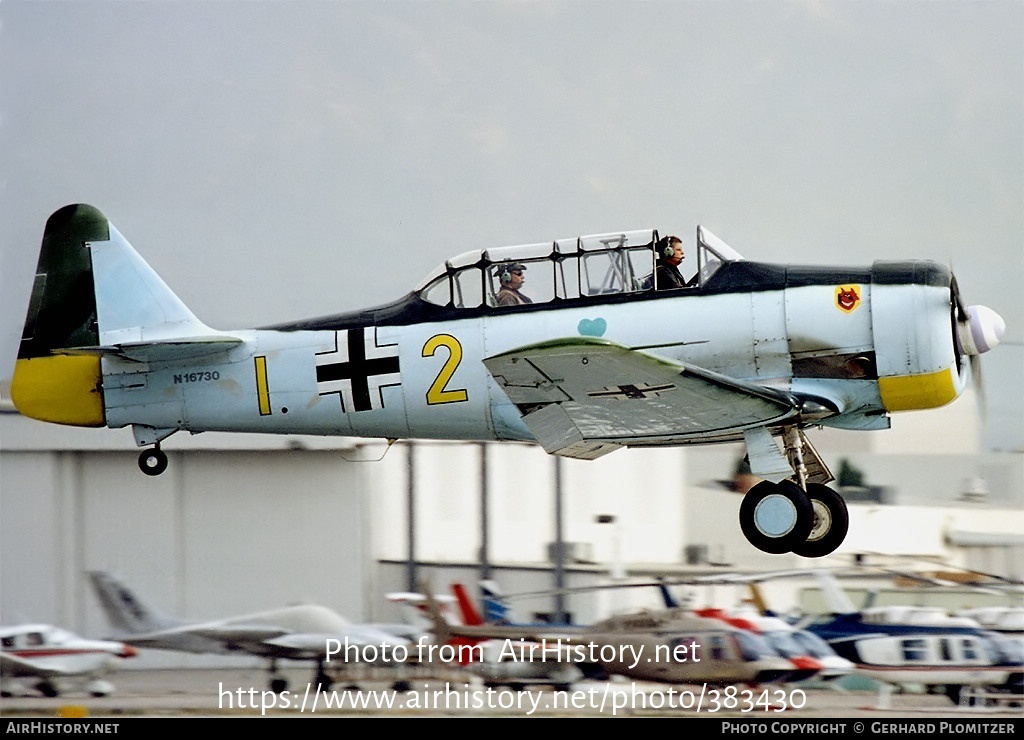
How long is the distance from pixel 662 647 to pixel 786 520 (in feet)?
6.24

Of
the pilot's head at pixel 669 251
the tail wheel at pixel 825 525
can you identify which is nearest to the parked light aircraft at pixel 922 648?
the tail wheel at pixel 825 525

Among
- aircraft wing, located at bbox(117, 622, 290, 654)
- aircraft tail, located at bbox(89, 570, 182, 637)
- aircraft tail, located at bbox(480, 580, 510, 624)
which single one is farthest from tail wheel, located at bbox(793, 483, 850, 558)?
aircraft tail, located at bbox(89, 570, 182, 637)

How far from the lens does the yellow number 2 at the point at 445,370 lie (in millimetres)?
7074

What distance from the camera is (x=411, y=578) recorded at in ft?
31.1

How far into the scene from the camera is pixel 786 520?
680cm

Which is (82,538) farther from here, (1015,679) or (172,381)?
(1015,679)

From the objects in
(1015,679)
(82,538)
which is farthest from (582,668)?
(82,538)

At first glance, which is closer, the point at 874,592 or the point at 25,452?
the point at 874,592

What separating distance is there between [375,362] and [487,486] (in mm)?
2643

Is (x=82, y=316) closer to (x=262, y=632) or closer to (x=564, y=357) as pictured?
(x=262, y=632)

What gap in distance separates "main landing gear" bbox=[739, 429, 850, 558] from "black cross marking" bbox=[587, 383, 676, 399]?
3.23 feet

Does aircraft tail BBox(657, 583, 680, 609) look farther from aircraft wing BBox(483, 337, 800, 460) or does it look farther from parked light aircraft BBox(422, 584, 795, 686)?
aircraft wing BBox(483, 337, 800, 460)
